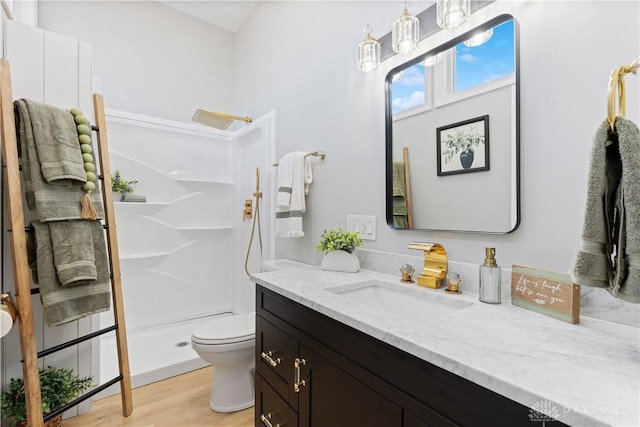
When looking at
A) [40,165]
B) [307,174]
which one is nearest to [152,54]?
[40,165]

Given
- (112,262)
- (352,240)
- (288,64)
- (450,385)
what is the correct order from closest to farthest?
(450,385) < (352,240) < (112,262) < (288,64)

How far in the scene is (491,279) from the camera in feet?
3.26

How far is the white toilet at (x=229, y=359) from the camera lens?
1696mm

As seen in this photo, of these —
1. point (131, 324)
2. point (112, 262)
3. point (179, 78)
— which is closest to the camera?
point (112, 262)

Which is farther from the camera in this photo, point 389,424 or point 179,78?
point 179,78

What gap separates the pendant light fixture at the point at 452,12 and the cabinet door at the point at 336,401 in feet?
4.11

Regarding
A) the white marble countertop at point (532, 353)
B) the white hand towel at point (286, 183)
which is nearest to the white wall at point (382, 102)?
the white hand towel at point (286, 183)

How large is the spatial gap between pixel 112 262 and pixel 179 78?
2031mm

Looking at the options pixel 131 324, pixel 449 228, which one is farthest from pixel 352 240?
pixel 131 324

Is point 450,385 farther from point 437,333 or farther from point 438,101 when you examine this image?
point 438,101

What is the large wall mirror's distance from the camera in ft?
3.53

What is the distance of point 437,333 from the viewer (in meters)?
0.73

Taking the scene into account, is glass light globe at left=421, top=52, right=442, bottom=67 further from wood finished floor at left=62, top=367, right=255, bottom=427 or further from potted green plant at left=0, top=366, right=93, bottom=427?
potted green plant at left=0, top=366, right=93, bottom=427

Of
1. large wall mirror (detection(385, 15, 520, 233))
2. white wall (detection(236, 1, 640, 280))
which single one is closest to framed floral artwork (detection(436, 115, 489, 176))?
large wall mirror (detection(385, 15, 520, 233))
